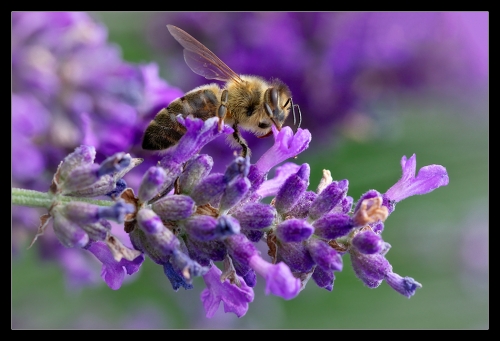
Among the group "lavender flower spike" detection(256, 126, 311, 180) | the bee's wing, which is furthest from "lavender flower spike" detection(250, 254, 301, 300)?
the bee's wing

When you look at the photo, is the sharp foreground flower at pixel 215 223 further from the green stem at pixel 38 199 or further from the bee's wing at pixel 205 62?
the bee's wing at pixel 205 62

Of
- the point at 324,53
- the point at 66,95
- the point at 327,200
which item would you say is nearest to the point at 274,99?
the point at 327,200

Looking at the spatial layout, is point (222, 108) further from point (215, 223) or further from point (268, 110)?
point (215, 223)

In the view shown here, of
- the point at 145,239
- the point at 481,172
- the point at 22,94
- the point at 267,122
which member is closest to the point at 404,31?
the point at 481,172

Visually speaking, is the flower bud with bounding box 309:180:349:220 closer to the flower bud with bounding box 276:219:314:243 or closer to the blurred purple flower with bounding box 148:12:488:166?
the flower bud with bounding box 276:219:314:243

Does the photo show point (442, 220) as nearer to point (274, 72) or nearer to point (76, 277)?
point (274, 72)

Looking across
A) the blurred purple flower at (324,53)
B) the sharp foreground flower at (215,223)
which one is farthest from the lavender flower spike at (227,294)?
the blurred purple flower at (324,53)

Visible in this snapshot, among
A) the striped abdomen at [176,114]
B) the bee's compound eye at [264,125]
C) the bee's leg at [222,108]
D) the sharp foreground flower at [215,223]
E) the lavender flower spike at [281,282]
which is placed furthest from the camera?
the bee's compound eye at [264,125]
